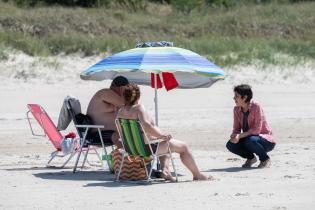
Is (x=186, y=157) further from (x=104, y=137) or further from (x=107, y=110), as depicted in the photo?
(x=107, y=110)

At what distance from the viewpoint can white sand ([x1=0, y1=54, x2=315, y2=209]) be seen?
343 inches

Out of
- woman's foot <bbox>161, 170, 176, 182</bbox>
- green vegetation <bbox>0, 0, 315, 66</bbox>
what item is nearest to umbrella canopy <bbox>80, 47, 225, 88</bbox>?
woman's foot <bbox>161, 170, 176, 182</bbox>

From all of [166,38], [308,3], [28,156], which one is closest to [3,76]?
[166,38]

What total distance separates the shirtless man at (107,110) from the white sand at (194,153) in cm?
45

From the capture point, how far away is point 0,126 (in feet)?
53.7

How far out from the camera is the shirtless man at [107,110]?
10711mm

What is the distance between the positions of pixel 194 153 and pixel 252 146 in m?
2.24

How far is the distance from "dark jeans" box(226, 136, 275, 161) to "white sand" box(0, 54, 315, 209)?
0.70ft

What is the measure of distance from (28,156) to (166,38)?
14.1 m

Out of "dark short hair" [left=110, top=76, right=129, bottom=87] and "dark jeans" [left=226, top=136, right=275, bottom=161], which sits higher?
"dark short hair" [left=110, top=76, right=129, bottom=87]

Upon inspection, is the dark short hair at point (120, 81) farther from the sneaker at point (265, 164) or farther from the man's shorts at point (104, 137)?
the sneaker at point (265, 164)

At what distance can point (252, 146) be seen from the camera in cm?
1095

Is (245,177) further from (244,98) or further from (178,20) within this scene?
(178,20)

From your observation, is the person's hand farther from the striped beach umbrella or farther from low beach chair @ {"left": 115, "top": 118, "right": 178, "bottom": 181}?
the striped beach umbrella
